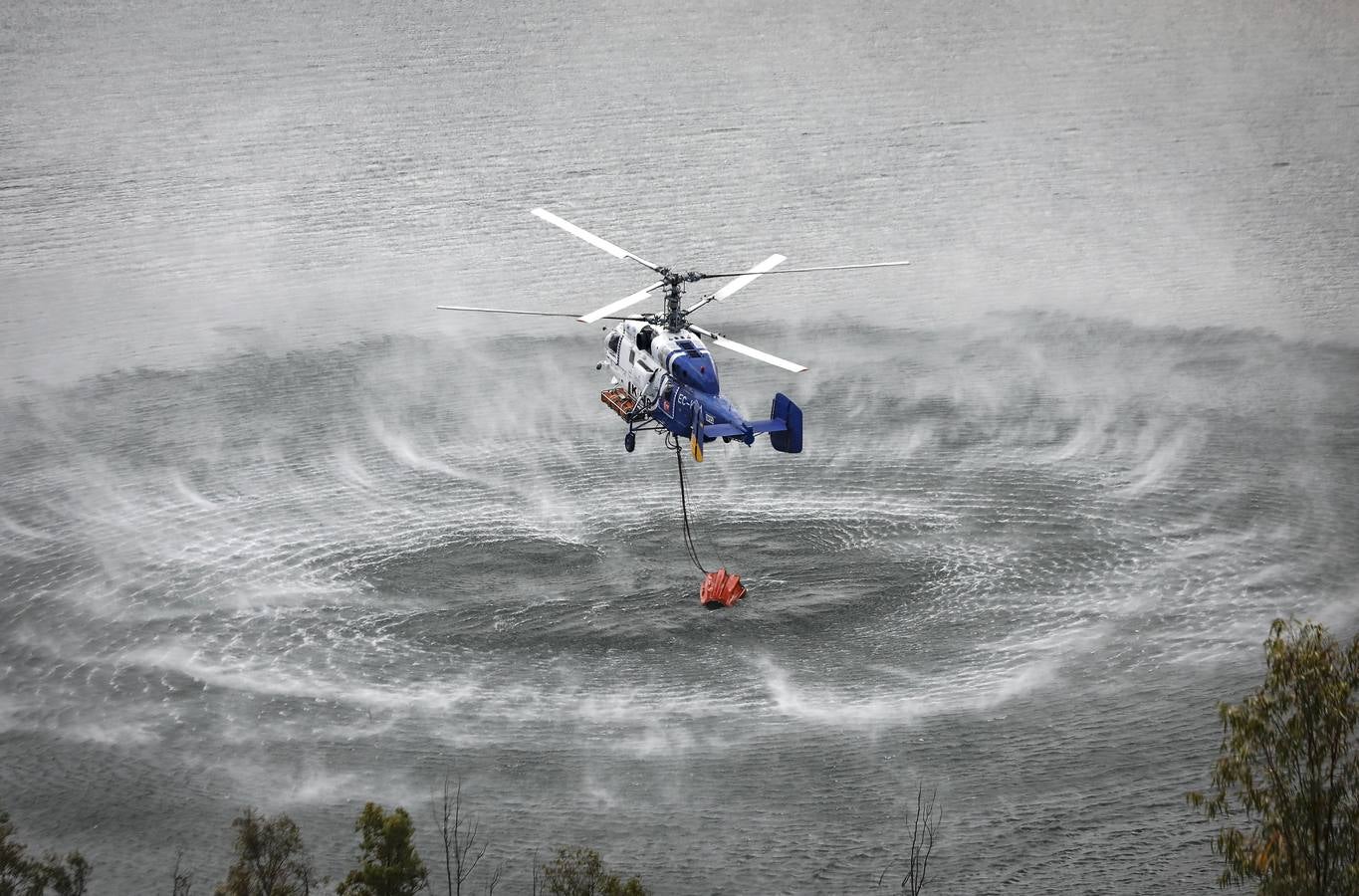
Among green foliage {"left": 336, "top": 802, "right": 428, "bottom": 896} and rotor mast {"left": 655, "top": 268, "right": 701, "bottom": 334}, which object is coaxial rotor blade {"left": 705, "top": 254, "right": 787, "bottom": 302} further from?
green foliage {"left": 336, "top": 802, "right": 428, "bottom": 896}

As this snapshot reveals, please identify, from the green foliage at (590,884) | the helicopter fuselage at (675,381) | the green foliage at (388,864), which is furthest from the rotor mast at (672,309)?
the green foliage at (388,864)

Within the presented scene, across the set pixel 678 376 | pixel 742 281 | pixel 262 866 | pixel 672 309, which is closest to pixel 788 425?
pixel 678 376

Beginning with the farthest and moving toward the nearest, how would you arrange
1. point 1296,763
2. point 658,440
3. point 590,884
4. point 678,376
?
point 658,440, point 678,376, point 590,884, point 1296,763

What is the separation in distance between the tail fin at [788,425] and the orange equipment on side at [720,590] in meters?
4.74

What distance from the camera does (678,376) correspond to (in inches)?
1431

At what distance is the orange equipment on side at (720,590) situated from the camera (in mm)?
38750

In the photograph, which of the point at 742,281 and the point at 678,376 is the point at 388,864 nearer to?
the point at 678,376

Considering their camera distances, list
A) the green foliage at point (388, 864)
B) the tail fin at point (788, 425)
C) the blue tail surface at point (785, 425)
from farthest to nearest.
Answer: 1. the tail fin at point (788, 425)
2. the blue tail surface at point (785, 425)
3. the green foliage at point (388, 864)

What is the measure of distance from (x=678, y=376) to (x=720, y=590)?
5958 millimetres

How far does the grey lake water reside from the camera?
32344mm

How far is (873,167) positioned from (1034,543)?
3442cm

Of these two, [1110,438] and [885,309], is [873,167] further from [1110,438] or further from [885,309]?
[1110,438]

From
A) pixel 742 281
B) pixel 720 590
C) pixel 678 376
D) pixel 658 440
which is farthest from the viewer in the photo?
pixel 658 440

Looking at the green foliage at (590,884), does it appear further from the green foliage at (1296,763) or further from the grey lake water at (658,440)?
the green foliage at (1296,763)
